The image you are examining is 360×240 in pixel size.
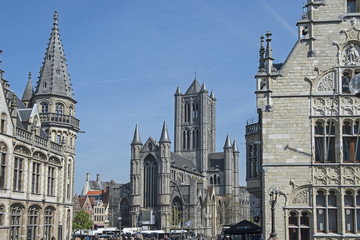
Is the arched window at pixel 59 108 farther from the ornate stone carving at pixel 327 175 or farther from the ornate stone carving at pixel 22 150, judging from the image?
the ornate stone carving at pixel 327 175

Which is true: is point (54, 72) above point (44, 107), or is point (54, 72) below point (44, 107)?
above

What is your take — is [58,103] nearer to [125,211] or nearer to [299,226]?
[299,226]

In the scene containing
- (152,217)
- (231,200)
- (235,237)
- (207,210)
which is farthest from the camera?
(231,200)

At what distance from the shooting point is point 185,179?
4417 inches

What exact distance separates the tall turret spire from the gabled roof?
85171 millimetres

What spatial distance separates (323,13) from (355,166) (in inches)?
312

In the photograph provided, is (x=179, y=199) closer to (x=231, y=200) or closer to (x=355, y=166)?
(x=231, y=200)

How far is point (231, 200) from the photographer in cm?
12625

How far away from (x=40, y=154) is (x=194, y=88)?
96.9m

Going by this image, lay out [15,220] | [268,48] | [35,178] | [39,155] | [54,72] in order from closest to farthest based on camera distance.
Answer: [268,48] < [15,220] < [35,178] < [39,155] < [54,72]

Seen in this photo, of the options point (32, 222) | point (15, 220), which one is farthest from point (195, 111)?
point (15, 220)

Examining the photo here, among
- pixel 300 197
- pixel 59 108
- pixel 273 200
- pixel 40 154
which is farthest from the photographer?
pixel 59 108

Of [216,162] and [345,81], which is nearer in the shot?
[345,81]

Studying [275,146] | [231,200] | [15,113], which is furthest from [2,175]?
[231,200]
